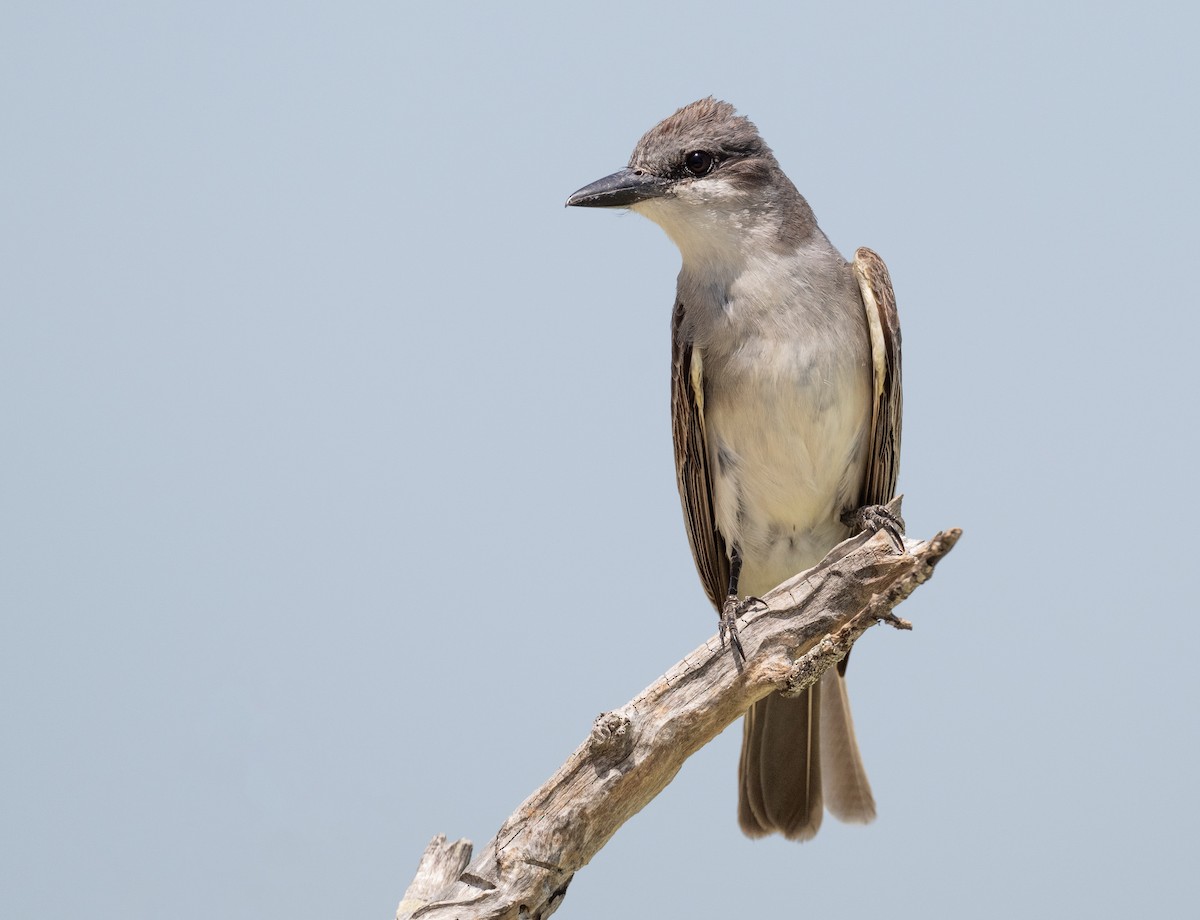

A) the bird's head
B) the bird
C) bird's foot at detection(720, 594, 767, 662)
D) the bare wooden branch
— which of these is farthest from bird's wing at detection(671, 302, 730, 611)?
the bare wooden branch

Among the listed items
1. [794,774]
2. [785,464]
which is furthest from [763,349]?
[794,774]

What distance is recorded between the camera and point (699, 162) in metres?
4.08

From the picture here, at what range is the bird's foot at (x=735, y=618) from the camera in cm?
371

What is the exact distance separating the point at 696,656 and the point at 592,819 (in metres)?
0.55

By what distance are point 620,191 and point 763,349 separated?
679 mm

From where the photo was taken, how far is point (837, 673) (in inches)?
181

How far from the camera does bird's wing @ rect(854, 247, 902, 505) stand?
405 centimetres

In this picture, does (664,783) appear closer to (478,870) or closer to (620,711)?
(620,711)

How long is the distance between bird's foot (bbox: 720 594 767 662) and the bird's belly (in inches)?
18.0

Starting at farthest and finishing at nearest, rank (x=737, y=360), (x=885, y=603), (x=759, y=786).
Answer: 1. (x=759, y=786)
2. (x=737, y=360)
3. (x=885, y=603)

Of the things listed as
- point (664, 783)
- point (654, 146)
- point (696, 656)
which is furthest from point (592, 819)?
point (654, 146)

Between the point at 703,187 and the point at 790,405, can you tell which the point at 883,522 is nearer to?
the point at 790,405

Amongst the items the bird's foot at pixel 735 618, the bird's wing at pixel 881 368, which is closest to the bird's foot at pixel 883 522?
the bird's wing at pixel 881 368

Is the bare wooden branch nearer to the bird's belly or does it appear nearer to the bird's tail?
the bird's belly
